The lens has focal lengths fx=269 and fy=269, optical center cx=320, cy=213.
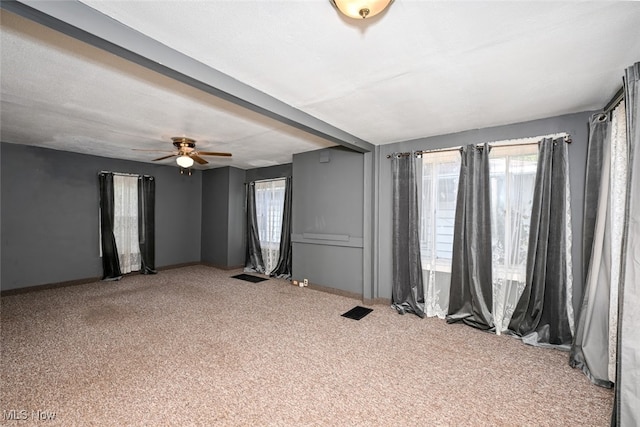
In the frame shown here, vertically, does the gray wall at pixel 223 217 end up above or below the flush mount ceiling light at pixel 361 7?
below

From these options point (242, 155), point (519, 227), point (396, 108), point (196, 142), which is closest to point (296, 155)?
point (242, 155)

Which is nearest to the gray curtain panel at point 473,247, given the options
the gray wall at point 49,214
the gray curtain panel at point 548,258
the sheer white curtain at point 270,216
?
the gray curtain panel at point 548,258

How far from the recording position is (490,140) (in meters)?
3.19

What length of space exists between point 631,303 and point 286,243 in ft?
15.3

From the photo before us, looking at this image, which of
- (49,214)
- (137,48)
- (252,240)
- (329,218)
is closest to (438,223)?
(329,218)

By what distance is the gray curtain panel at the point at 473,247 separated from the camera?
312 cm

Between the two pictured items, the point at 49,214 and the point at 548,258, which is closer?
the point at 548,258

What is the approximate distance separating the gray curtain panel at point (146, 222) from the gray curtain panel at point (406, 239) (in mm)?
5024

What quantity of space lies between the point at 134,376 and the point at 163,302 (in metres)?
1.96

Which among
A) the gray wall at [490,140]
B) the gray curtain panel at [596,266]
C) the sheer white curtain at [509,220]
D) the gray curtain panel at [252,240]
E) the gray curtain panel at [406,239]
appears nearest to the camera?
the gray curtain panel at [596,266]

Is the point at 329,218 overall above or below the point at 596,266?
above

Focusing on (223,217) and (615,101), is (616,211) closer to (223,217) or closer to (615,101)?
(615,101)

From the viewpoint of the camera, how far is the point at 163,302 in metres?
3.96

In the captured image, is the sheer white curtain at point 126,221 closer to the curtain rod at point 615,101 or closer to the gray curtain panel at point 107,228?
the gray curtain panel at point 107,228
